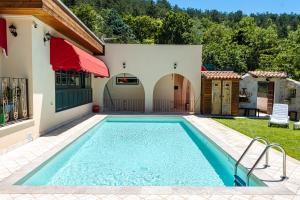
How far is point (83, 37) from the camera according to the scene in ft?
53.5

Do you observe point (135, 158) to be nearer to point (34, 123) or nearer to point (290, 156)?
point (34, 123)

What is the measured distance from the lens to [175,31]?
68.5 metres

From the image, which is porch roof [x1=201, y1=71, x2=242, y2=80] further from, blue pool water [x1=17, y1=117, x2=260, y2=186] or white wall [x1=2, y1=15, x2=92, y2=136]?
white wall [x1=2, y1=15, x2=92, y2=136]

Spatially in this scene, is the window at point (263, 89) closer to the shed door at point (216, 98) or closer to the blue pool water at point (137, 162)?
the shed door at point (216, 98)

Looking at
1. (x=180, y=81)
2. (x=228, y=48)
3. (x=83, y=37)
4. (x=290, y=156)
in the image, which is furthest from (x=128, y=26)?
(x=290, y=156)

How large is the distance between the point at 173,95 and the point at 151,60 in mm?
5264

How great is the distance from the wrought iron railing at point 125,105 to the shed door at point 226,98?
23.9ft

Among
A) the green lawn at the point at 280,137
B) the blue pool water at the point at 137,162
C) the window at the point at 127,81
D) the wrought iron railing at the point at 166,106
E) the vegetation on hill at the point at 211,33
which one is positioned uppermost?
the vegetation on hill at the point at 211,33

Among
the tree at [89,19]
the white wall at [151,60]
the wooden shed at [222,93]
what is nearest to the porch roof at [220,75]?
the wooden shed at [222,93]

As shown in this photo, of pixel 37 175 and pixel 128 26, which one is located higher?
pixel 128 26

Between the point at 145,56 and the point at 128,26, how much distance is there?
171ft

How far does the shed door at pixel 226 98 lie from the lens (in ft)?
72.1

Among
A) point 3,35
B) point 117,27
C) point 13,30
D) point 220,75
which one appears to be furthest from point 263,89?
point 117,27

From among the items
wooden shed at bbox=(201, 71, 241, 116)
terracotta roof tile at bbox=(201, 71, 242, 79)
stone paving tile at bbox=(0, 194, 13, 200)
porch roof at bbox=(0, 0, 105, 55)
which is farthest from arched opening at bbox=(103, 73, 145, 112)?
stone paving tile at bbox=(0, 194, 13, 200)
